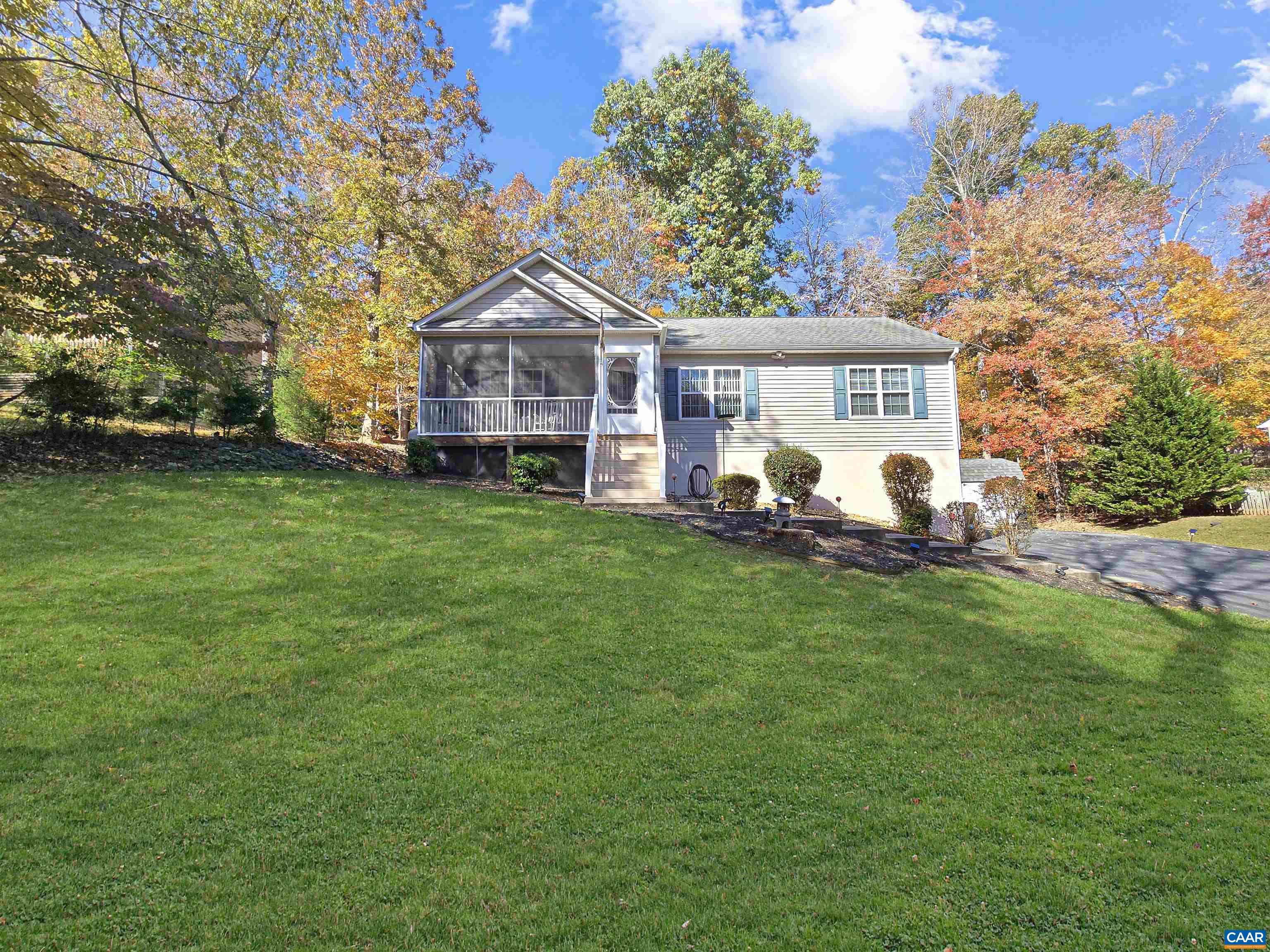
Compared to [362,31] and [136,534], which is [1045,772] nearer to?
[136,534]

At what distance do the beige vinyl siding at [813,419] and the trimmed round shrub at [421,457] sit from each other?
5.96 meters

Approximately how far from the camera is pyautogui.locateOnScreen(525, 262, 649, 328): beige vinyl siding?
15.9 meters

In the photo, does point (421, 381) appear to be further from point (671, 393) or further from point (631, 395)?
point (671, 393)

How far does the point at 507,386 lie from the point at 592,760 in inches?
568

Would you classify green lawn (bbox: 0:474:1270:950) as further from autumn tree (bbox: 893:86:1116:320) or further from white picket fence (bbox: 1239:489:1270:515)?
autumn tree (bbox: 893:86:1116:320)

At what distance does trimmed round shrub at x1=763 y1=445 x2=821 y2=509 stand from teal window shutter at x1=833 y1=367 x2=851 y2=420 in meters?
2.46

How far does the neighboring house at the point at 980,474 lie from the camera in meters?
17.6

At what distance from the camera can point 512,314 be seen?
1605 cm

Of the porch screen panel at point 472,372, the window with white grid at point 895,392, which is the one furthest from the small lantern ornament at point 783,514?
the porch screen panel at point 472,372

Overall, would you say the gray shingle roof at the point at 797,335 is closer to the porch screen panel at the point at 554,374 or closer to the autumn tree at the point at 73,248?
the porch screen panel at the point at 554,374

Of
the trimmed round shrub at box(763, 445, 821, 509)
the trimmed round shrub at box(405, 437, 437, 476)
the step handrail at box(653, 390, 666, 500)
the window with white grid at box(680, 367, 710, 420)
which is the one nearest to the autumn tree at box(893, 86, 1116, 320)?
the window with white grid at box(680, 367, 710, 420)

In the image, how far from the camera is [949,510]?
14.7m

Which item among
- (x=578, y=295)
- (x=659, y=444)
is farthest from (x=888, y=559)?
(x=578, y=295)

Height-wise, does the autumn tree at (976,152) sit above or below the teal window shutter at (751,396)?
above
